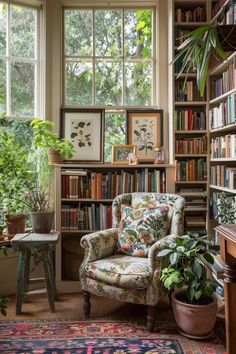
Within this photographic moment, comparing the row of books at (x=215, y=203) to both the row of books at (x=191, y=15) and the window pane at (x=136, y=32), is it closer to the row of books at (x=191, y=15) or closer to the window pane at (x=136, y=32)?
the window pane at (x=136, y=32)

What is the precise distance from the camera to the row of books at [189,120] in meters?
3.40

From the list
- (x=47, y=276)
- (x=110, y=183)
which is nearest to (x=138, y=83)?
(x=110, y=183)

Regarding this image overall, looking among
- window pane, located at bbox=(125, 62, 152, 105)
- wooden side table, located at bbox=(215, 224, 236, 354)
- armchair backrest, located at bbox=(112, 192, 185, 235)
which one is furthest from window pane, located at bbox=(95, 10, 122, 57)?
wooden side table, located at bbox=(215, 224, 236, 354)

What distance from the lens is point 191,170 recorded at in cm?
340

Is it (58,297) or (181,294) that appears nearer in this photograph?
(181,294)

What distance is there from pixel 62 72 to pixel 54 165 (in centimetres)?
104

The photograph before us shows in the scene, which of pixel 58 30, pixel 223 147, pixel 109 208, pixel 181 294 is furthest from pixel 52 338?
pixel 58 30

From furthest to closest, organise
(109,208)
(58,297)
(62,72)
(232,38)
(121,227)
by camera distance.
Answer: (62,72) < (109,208) < (58,297) < (121,227) < (232,38)

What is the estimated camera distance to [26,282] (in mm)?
2973

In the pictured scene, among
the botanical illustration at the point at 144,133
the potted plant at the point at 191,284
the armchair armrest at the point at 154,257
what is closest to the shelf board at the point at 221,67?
the botanical illustration at the point at 144,133

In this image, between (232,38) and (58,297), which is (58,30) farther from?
(58,297)

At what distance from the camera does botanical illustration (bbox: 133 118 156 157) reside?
3498 millimetres

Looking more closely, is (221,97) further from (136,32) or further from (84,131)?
(84,131)

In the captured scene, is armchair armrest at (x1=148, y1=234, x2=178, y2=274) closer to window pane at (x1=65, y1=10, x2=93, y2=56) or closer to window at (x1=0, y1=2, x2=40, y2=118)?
window at (x1=0, y1=2, x2=40, y2=118)
